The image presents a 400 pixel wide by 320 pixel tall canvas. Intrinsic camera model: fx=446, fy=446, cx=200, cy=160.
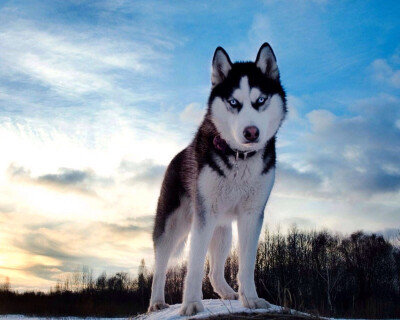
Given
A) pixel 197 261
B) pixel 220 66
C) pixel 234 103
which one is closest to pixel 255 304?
pixel 197 261

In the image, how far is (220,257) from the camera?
7926 mm

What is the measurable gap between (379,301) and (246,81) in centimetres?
5041

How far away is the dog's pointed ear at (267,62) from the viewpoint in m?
6.66

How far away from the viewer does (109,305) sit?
57.8 m

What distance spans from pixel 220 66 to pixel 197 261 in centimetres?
291

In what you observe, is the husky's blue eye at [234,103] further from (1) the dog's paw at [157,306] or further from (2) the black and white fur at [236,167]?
(1) the dog's paw at [157,306]

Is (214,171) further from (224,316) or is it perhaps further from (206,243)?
(224,316)

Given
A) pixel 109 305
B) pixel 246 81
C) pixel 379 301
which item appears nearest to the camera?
pixel 246 81

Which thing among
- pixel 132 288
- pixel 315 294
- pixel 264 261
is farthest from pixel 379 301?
pixel 132 288

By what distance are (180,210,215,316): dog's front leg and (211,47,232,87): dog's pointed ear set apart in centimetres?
202

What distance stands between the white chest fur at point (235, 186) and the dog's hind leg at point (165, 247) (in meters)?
1.47

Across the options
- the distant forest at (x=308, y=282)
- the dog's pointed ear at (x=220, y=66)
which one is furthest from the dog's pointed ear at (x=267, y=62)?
the distant forest at (x=308, y=282)

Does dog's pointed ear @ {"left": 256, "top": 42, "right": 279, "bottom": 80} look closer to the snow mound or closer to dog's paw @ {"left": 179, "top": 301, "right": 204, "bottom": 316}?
the snow mound

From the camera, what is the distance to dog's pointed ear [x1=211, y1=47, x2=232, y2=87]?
668 cm
